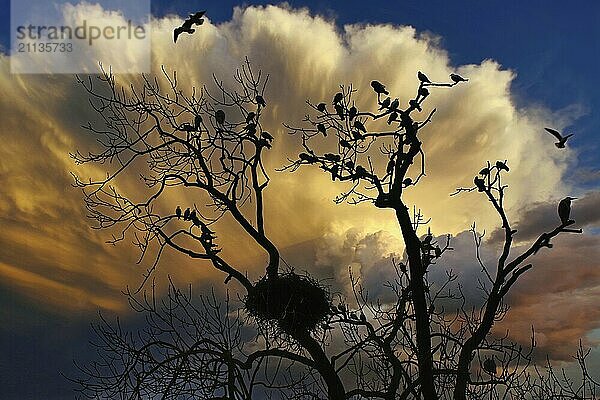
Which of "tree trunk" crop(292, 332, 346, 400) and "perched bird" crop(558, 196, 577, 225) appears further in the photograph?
"tree trunk" crop(292, 332, 346, 400)

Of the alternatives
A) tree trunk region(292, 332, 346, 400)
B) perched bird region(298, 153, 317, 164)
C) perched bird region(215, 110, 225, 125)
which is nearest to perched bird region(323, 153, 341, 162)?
perched bird region(298, 153, 317, 164)

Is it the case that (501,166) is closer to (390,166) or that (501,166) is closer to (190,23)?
(390,166)

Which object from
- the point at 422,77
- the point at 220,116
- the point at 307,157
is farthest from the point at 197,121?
the point at 422,77

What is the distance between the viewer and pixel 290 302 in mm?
4449

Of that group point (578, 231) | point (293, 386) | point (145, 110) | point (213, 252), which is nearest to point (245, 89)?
point (145, 110)

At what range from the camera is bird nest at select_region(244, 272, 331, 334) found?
4.42m

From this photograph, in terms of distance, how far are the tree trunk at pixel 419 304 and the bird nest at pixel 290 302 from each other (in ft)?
2.50

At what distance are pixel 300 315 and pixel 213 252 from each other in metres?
0.71

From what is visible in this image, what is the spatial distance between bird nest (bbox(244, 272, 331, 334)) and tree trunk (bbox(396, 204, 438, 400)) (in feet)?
2.50

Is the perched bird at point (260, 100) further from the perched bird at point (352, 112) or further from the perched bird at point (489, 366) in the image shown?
the perched bird at point (489, 366)

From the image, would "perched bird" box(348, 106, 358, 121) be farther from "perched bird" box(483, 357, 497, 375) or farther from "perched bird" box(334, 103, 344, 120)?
"perched bird" box(483, 357, 497, 375)

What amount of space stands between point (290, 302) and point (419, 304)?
3.01 ft

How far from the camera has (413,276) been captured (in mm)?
3949

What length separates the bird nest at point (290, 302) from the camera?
4.42m
